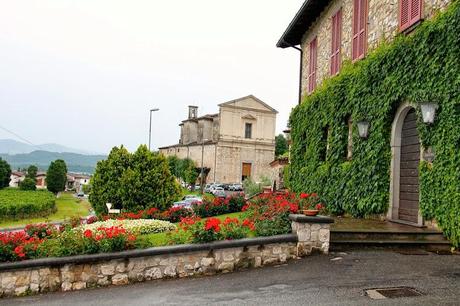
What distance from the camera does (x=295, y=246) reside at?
768 cm

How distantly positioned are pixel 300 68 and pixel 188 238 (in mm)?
12875

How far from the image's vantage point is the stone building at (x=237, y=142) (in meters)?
53.3

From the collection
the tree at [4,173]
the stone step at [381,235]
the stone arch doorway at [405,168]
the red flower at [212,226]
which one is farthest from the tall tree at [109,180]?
the tree at [4,173]

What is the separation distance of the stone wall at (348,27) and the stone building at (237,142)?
35149 mm

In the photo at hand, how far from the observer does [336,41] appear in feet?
46.0

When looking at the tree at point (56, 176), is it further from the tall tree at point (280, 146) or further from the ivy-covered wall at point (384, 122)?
the ivy-covered wall at point (384, 122)

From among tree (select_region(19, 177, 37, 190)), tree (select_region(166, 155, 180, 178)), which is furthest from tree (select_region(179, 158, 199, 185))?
tree (select_region(19, 177, 37, 190))

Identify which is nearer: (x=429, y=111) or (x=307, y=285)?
(x=307, y=285)

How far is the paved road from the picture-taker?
5.39m

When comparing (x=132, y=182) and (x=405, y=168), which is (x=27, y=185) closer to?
(x=132, y=182)

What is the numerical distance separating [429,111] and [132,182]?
9.88 m

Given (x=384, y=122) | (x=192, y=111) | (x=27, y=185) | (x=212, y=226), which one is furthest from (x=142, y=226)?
(x=27, y=185)

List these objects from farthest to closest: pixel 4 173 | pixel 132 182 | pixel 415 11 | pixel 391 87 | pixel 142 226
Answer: pixel 4 173
pixel 132 182
pixel 142 226
pixel 391 87
pixel 415 11

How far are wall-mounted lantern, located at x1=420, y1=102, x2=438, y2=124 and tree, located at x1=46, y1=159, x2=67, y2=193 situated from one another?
61055 millimetres
